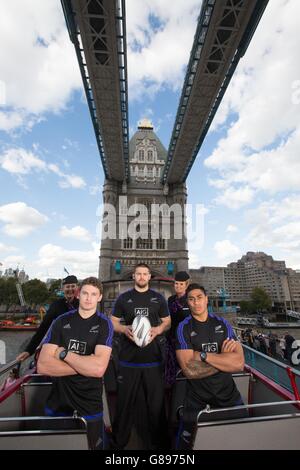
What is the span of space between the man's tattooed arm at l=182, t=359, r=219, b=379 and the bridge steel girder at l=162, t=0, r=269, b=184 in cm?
1836

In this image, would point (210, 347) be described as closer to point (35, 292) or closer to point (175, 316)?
point (175, 316)

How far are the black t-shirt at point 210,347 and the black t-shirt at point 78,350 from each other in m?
0.92

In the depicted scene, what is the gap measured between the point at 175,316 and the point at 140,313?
112cm

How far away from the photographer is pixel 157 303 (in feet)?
12.3

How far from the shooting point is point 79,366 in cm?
229

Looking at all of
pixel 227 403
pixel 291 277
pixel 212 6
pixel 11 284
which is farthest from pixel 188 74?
pixel 291 277

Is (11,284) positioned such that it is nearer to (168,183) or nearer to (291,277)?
(168,183)

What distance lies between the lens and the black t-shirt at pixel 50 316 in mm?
4086

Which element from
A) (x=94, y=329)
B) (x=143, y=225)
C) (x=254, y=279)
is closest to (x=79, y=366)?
(x=94, y=329)

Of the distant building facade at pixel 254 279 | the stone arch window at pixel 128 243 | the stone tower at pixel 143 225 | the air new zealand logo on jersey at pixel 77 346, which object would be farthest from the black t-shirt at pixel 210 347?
the distant building facade at pixel 254 279

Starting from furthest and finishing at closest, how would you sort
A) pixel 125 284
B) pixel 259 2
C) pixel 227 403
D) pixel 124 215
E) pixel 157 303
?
1. pixel 124 215
2. pixel 125 284
3. pixel 259 2
4. pixel 157 303
5. pixel 227 403

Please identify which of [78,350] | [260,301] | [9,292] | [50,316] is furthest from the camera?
[260,301]

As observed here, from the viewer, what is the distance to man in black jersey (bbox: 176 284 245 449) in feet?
8.34

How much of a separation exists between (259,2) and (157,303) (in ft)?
60.8
